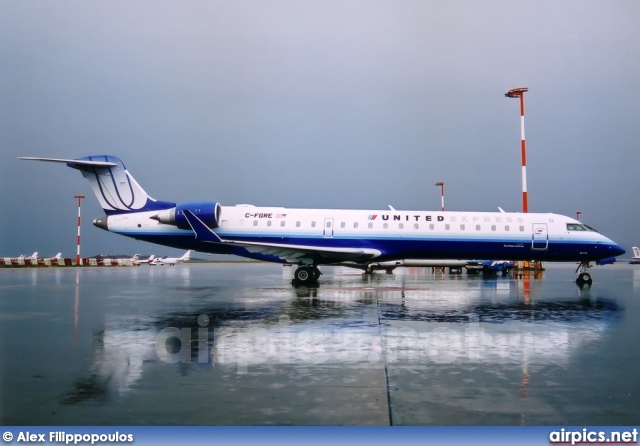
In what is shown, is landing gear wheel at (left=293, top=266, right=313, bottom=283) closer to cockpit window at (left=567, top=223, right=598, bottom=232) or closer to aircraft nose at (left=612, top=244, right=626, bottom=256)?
cockpit window at (left=567, top=223, right=598, bottom=232)

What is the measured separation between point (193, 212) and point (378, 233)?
6941 mm

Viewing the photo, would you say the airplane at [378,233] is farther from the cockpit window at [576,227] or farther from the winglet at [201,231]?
the winglet at [201,231]

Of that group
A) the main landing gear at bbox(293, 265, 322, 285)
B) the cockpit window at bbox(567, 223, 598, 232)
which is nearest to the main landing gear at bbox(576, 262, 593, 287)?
the cockpit window at bbox(567, 223, 598, 232)

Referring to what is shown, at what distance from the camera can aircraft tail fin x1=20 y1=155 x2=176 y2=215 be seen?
850 inches

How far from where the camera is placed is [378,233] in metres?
20.5

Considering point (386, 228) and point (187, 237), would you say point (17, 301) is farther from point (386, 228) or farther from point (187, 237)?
point (386, 228)

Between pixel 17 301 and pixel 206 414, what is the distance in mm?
12040

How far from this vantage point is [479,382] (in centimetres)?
576

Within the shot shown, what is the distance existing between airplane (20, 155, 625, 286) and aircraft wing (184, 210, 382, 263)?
0.07 metres

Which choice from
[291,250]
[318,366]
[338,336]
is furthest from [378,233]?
[318,366]

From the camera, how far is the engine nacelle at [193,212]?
2039 cm

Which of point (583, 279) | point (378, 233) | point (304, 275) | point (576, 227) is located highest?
point (576, 227)

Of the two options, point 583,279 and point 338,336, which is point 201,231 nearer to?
point 338,336

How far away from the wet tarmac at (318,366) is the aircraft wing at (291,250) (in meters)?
6.53
